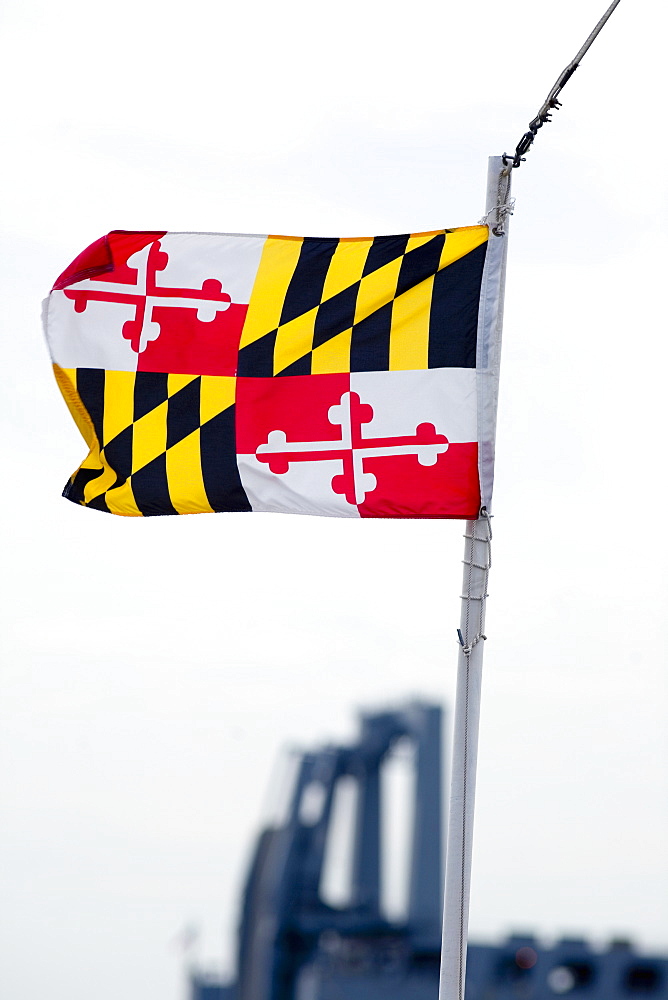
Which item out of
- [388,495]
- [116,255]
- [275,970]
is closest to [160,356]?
[116,255]

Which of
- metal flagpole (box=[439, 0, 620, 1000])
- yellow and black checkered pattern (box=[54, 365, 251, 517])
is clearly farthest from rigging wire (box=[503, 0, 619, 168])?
yellow and black checkered pattern (box=[54, 365, 251, 517])

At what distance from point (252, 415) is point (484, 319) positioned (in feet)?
5.34

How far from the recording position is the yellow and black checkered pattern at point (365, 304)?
8.50 metres

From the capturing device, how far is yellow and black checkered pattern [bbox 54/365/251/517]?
8.98m

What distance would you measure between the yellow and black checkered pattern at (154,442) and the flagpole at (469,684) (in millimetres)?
1592

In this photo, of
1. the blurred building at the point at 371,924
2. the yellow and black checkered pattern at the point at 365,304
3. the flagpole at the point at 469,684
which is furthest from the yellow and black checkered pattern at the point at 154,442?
the blurred building at the point at 371,924

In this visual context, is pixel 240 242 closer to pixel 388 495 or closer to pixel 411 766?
pixel 388 495

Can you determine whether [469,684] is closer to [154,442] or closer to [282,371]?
[282,371]

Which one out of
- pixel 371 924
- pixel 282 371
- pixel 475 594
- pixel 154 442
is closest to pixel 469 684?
pixel 475 594

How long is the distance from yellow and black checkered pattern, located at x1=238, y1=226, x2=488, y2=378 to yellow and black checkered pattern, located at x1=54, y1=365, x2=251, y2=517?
42 cm

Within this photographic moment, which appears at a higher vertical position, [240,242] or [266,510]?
[240,242]

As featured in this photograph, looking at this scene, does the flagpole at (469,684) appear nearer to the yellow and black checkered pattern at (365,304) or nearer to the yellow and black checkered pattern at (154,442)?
the yellow and black checkered pattern at (365,304)

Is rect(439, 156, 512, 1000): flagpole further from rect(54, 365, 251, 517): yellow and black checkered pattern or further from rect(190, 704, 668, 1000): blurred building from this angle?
rect(190, 704, 668, 1000): blurred building

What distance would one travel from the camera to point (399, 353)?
8609mm
